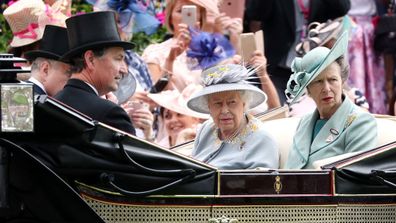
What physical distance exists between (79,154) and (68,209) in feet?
0.93

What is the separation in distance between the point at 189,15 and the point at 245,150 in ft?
11.0

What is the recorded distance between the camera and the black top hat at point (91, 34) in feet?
28.3

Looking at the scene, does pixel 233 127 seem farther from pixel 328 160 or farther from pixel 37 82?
pixel 37 82

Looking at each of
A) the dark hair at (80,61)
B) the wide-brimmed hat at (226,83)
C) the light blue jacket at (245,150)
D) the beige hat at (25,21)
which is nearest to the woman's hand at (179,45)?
the beige hat at (25,21)

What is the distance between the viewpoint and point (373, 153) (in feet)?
26.1

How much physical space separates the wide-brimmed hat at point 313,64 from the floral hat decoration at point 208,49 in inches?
103

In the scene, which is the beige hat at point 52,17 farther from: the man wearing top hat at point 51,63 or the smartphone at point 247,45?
the smartphone at point 247,45

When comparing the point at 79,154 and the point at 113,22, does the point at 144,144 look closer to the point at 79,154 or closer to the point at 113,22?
the point at 79,154

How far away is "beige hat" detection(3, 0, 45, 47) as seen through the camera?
10.5 meters

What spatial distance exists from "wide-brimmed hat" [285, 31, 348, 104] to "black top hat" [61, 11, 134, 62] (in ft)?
3.18

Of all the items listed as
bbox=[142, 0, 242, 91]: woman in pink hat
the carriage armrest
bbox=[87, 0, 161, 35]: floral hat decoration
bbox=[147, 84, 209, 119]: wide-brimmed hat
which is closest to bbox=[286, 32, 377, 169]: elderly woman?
the carriage armrest

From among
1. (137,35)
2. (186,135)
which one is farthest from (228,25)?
(137,35)

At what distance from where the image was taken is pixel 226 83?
28.9 ft

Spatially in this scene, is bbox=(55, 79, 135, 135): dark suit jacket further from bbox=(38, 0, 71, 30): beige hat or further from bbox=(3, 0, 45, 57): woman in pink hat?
bbox=(3, 0, 45, 57): woman in pink hat
